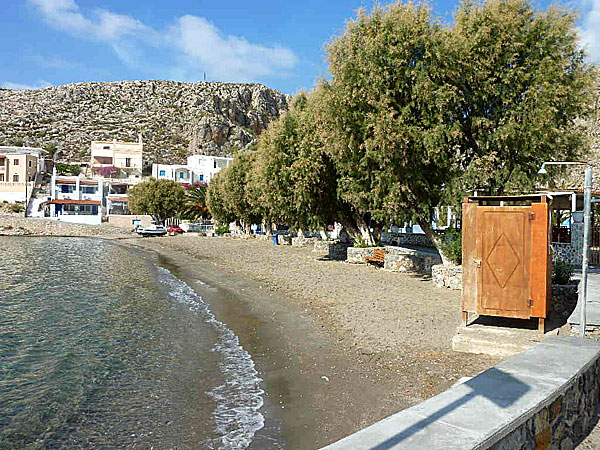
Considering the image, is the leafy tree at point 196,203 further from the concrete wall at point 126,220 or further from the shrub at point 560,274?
the shrub at point 560,274

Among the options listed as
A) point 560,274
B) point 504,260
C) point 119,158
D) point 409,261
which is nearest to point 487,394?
point 504,260

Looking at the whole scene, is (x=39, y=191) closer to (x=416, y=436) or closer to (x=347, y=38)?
(x=347, y=38)

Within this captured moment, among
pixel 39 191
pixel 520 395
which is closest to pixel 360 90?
pixel 520 395

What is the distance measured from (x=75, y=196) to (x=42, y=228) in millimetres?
13037

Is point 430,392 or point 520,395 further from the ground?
point 520,395

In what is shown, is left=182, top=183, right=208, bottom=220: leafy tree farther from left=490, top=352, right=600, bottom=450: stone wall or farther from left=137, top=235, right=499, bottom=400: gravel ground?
left=490, top=352, right=600, bottom=450: stone wall

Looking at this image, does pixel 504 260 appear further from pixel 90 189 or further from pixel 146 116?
pixel 146 116

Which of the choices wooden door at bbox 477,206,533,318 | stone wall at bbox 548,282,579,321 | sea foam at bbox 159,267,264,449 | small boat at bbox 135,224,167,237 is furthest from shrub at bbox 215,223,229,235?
wooden door at bbox 477,206,533,318

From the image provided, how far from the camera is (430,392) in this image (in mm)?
7598

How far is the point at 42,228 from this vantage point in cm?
7381

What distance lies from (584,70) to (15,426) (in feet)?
61.4

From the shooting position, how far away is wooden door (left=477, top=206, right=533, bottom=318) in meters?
9.03

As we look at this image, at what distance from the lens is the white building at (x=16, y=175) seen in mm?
85812

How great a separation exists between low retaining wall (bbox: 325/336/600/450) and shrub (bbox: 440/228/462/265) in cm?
1105
